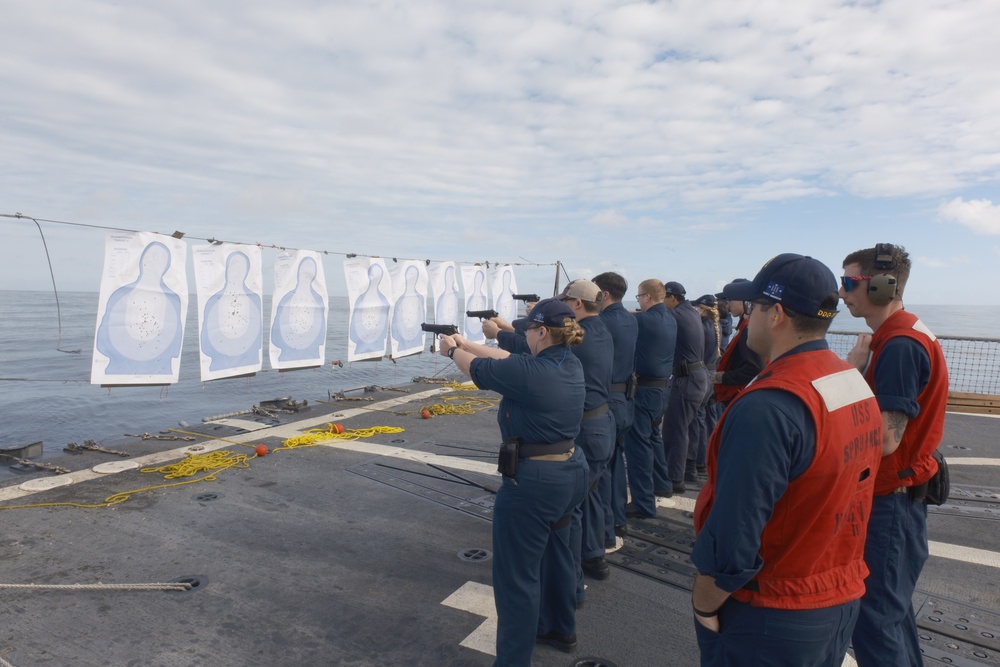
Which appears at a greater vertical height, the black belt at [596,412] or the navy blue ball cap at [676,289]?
the navy blue ball cap at [676,289]

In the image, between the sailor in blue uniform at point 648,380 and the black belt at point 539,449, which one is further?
the sailor in blue uniform at point 648,380

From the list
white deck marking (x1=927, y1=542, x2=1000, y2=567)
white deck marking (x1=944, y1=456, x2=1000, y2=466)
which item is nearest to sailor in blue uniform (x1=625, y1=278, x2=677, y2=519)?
white deck marking (x1=927, y1=542, x2=1000, y2=567)

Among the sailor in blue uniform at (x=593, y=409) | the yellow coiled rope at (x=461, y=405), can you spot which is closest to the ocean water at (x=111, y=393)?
the yellow coiled rope at (x=461, y=405)

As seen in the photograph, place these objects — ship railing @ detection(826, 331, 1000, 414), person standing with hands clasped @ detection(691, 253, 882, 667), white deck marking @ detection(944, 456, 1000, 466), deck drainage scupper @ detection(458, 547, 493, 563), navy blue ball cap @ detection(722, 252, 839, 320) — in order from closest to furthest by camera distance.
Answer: person standing with hands clasped @ detection(691, 253, 882, 667) < navy blue ball cap @ detection(722, 252, 839, 320) < deck drainage scupper @ detection(458, 547, 493, 563) < white deck marking @ detection(944, 456, 1000, 466) < ship railing @ detection(826, 331, 1000, 414)

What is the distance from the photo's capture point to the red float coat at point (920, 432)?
2.71 m

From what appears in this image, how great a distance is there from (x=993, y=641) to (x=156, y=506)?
22.1 ft

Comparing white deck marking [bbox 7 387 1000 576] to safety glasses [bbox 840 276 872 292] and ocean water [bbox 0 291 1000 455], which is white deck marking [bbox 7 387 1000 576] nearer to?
ocean water [bbox 0 291 1000 455]

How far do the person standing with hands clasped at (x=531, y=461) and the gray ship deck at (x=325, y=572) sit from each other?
578 mm

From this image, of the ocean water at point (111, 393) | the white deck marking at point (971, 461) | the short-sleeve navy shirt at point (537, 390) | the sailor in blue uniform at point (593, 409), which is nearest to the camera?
the short-sleeve navy shirt at point (537, 390)

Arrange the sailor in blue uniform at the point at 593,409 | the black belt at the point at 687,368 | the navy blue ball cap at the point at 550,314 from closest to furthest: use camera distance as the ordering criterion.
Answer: the navy blue ball cap at the point at 550,314 → the sailor in blue uniform at the point at 593,409 → the black belt at the point at 687,368

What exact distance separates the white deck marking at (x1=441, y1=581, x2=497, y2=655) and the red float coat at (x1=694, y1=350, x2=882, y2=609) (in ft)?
6.78

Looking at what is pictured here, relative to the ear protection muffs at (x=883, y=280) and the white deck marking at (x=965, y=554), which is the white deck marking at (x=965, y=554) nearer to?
the white deck marking at (x=965, y=554)

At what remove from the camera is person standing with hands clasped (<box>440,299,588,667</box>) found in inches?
119

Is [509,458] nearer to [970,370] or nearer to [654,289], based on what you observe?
[654,289]
